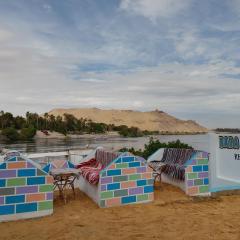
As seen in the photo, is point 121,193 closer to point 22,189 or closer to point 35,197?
point 35,197

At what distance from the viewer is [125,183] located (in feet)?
21.1

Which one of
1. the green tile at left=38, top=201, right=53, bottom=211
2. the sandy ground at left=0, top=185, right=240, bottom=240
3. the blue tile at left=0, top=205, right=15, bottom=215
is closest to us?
the sandy ground at left=0, top=185, right=240, bottom=240

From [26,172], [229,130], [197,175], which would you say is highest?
[229,130]

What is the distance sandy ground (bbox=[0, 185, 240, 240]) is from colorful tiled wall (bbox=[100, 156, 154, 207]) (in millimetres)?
194

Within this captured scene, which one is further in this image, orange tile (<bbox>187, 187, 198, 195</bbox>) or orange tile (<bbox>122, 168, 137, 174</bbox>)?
orange tile (<bbox>187, 187, 198, 195</bbox>)

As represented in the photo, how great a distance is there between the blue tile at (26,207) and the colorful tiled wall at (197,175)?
3291 mm

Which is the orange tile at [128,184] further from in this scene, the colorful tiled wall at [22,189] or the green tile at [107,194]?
the colorful tiled wall at [22,189]

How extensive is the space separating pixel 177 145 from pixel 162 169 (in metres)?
3.68

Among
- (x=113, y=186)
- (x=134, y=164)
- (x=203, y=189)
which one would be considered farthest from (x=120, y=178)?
(x=203, y=189)

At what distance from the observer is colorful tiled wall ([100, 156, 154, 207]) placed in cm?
624

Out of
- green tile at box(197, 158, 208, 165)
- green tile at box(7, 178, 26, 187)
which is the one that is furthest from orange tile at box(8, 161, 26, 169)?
green tile at box(197, 158, 208, 165)

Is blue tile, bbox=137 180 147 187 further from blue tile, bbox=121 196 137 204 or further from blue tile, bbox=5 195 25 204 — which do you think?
blue tile, bbox=5 195 25 204

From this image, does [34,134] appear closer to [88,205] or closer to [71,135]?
[71,135]

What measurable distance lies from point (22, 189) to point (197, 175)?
3715mm
